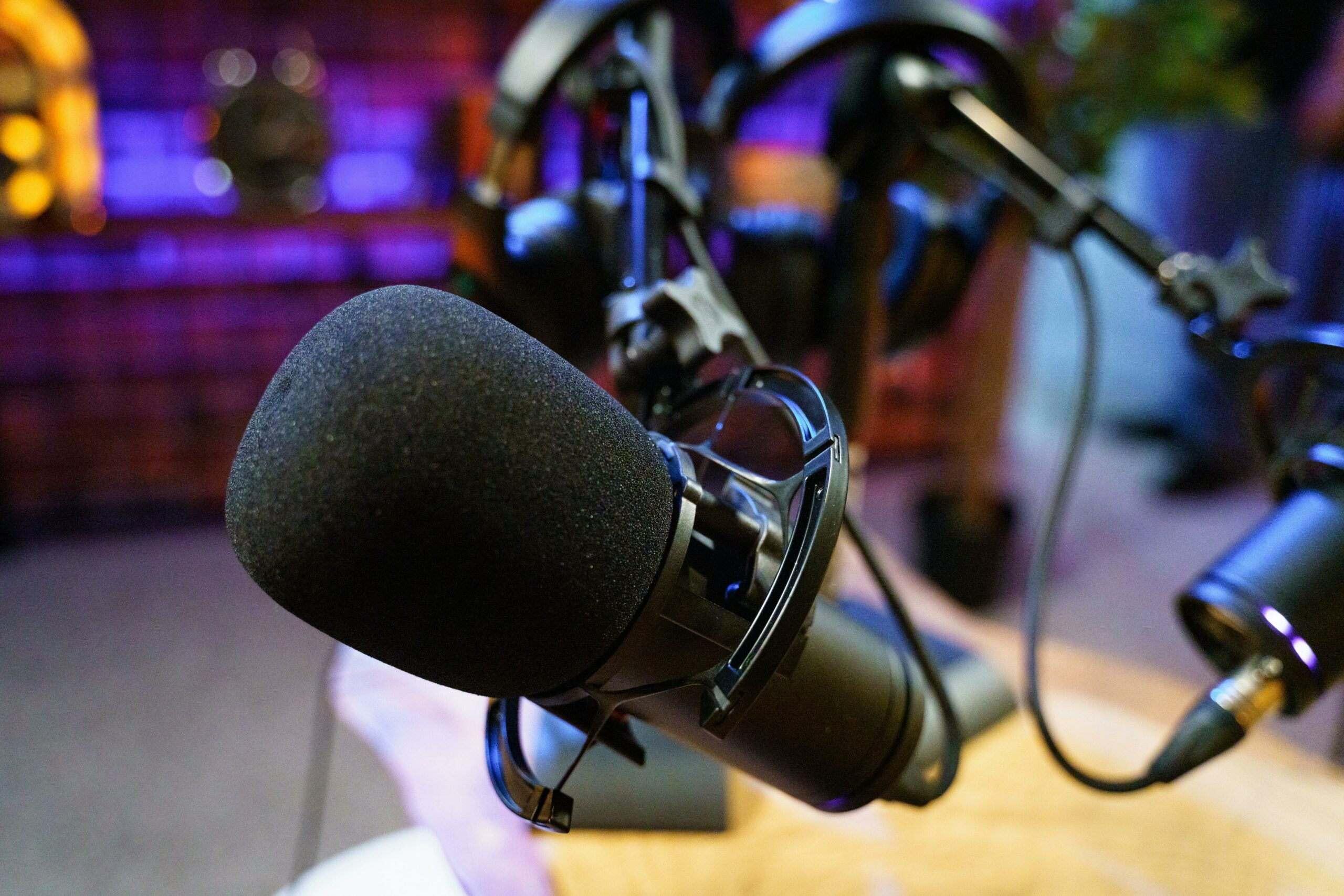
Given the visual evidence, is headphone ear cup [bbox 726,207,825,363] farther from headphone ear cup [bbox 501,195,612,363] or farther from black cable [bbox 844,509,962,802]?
black cable [bbox 844,509,962,802]

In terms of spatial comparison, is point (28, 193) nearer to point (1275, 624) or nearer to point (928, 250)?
point (928, 250)

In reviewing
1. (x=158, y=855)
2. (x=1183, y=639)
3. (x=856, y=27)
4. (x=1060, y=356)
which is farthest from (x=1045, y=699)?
(x=1060, y=356)

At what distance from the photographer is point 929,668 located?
370 mm

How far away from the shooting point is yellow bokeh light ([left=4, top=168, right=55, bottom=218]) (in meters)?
1.55

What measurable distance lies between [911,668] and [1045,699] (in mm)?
358

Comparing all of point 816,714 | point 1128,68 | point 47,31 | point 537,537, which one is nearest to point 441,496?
point 537,537

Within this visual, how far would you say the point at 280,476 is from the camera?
239 mm

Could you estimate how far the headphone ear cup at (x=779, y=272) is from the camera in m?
0.57

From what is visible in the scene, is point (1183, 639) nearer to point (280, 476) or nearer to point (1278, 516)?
point (1278, 516)

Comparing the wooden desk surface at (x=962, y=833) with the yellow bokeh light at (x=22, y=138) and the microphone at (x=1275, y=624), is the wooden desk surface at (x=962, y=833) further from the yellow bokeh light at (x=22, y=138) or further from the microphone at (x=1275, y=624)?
the yellow bokeh light at (x=22, y=138)

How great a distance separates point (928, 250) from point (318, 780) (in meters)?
0.52

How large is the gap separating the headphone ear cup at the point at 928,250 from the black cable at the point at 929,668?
286mm

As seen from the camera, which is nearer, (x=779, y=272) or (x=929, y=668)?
(x=929, y=668)

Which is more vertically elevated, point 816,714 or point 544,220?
point 544,220
